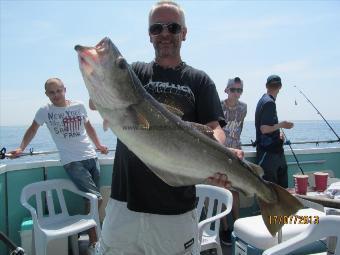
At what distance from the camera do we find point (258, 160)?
7.20m

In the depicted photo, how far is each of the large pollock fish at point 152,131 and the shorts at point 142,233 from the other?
415mm

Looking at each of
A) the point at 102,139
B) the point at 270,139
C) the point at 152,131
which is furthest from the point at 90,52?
the point at 102,139

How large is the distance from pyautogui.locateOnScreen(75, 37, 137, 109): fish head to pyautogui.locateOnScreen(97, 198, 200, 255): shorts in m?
0.81

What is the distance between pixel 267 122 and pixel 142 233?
4.68 meters

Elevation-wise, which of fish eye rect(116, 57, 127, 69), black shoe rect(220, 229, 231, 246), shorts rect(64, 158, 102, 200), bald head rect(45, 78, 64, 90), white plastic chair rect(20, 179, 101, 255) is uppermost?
bald head rect(45, 78, 64, 90)

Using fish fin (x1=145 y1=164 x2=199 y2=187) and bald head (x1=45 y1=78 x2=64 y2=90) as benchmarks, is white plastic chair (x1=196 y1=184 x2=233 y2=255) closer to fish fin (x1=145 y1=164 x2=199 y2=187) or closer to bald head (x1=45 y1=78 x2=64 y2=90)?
fish fin (x1=145 y1=164 x2=199 y2=187)

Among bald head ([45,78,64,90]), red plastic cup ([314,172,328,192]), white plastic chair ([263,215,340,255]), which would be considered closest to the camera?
white plastic chair ([263,215,340,255])

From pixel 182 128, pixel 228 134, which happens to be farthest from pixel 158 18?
pixel 228 134

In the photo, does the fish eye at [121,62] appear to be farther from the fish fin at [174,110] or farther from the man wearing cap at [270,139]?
the man wearing cap at [270,139]

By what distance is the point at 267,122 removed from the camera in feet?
22.1

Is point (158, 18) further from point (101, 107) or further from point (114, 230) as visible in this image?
point (114, 230)

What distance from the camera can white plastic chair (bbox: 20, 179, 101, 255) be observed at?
480 centimetres
